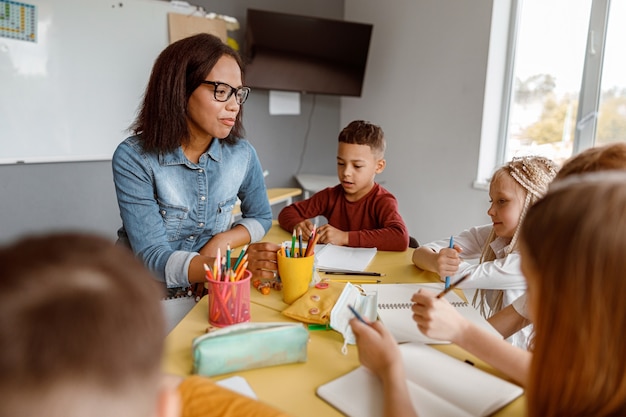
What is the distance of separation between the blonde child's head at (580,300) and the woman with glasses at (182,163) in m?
0.78

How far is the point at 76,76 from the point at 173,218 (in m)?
1.77

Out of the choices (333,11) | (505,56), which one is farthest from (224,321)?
(333,11)

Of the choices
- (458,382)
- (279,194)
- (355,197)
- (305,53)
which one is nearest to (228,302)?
(458,382)

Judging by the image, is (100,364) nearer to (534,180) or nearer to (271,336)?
(271,336)

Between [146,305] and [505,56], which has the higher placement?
[505,56]

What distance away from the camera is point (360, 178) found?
1.91m

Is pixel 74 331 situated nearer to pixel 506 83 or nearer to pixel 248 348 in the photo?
pixel 248 348

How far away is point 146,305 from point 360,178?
1.55 meters

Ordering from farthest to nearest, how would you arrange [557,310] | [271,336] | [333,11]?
[333,11] → [271,336] → [557,310]

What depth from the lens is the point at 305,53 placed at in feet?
11.7

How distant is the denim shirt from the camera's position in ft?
4.40

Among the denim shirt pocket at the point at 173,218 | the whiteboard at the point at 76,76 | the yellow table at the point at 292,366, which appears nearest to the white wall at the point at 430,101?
the whiteboard at the point at 76,76

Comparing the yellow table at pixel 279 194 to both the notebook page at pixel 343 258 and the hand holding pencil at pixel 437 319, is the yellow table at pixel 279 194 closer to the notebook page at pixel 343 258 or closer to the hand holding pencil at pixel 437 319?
the notebook page at pixel 343 258

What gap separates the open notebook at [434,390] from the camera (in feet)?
2.35
